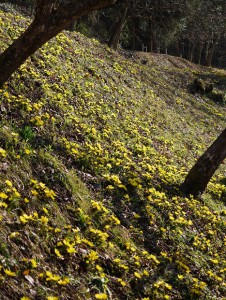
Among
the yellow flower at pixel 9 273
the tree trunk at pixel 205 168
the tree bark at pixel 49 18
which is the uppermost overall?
the tree bark at pixel 49 18

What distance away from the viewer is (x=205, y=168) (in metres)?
9.62

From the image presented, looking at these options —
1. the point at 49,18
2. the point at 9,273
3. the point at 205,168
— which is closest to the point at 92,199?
the point at 9,273

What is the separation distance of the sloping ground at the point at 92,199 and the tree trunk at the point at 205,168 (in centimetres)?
37

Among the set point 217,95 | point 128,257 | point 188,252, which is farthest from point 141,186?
point 217,95

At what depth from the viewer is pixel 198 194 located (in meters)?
9.70

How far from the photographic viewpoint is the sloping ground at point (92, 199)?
4945 millimetres

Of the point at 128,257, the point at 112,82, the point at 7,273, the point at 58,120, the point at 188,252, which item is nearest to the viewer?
the point at 7,273

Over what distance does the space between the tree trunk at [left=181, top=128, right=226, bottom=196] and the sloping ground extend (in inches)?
14.4

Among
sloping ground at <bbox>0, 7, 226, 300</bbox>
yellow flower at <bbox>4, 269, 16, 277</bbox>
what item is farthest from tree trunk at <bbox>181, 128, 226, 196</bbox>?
yellow flower at <bbox>4, 269, 16, 277</bbox>

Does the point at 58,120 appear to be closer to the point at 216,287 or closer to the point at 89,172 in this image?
the point at 89,172

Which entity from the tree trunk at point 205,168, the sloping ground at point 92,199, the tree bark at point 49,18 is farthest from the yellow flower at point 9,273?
the tree trunk at point 205,168

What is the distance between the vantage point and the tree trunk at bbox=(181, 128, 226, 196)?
953cm

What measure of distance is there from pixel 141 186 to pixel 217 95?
18252 millimetres

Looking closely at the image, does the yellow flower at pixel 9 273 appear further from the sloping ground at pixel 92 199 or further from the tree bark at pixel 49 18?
the tree bark at pixel 49 18
